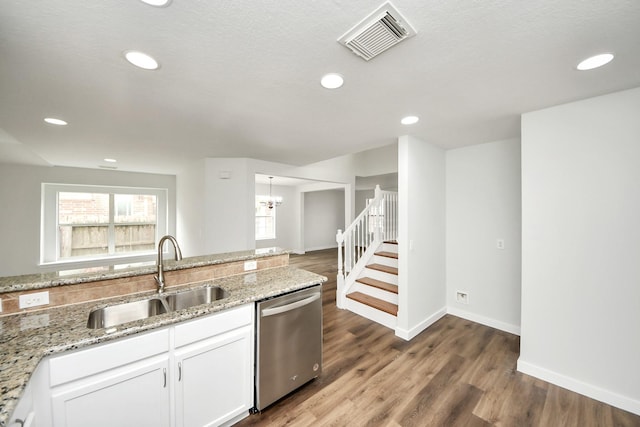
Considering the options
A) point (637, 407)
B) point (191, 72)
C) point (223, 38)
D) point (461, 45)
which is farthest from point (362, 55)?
point (637, 407)

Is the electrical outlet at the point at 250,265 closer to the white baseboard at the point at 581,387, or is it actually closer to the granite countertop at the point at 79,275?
the granite countertop at the point at 79,275

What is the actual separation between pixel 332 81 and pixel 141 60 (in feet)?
3.90

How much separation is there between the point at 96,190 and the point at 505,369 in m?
7.56

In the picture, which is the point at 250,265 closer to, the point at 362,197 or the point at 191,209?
the point at 191,209

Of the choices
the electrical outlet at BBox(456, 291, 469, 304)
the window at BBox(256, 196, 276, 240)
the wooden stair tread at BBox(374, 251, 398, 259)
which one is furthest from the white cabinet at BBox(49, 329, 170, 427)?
the window at BBox(256, 196, 276, 240)

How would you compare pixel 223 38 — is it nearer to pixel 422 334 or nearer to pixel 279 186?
pixel 422 334

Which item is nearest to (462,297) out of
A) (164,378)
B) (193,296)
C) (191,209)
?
(193,296)

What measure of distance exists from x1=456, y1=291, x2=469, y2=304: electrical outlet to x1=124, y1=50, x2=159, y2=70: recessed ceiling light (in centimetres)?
415

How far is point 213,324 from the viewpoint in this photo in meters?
1.53

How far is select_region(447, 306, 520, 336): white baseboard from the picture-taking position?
2960mm

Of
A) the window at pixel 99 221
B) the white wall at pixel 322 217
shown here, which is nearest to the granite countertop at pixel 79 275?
the window at pixel 99 221

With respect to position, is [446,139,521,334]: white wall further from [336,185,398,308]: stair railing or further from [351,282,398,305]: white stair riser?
[336,185,398,308]: stair railing

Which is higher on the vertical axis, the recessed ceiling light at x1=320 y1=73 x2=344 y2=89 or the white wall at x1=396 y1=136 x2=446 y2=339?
the recessed ceiling light at x1=320 y1=73 x2=344 y2=89

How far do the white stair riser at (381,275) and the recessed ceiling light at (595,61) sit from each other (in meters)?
2.78
